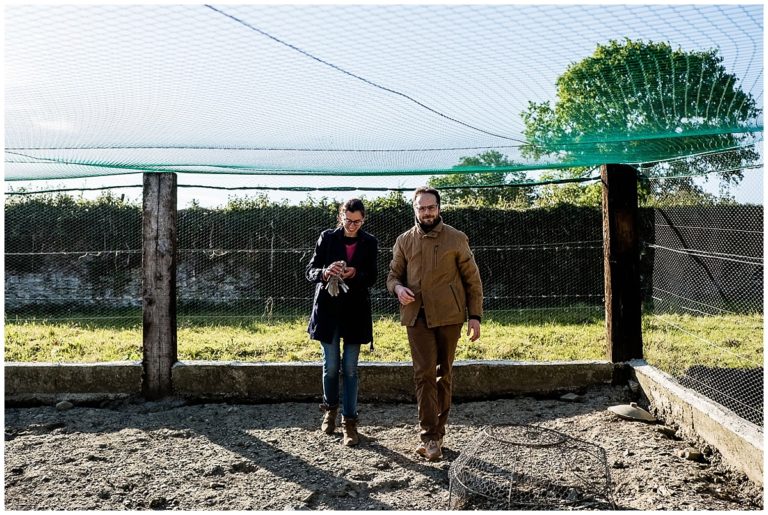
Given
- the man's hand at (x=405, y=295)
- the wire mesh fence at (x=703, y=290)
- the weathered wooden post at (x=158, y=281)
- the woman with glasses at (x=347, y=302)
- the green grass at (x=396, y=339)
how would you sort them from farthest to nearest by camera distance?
1. the green grass at (x=396, y=339)
2. the weathered wooden post at (x=158, y=281)
3. the wire mesh fence at (x=703, y=290)
4. the woman with glasses at (x=347, y=302)
5. the man's hand at (x=405, y=295)

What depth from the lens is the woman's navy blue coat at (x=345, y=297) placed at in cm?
417

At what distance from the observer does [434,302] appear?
3.82 meters

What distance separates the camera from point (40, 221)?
31.2ft

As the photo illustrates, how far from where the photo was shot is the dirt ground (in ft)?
10.8

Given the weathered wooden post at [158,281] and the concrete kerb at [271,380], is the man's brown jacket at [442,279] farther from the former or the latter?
the weathered wooden post at [158,281]

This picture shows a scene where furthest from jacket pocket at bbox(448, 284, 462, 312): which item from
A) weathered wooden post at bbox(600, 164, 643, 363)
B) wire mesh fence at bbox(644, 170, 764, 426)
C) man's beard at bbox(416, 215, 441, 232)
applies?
weathered wooden post at bbox(600, 164, 643, 363)

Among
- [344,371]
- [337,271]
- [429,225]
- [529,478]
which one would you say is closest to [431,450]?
[529,478]

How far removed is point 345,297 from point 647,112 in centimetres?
203

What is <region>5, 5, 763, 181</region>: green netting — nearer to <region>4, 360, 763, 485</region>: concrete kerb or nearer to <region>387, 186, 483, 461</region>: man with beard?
<region>387, 186, 483, 461</region>: man with beard

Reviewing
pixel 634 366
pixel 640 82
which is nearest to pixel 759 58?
pixel 640 82

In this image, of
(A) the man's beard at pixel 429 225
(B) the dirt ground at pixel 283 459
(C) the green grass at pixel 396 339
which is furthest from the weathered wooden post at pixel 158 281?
(A) the man's beard at pixel 429 225

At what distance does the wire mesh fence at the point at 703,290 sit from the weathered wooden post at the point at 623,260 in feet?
0.70

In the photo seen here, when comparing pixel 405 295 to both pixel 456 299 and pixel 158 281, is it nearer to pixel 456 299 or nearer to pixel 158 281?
pixel 456 299

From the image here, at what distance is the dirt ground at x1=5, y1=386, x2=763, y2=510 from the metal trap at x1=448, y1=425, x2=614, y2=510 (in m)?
0.12
